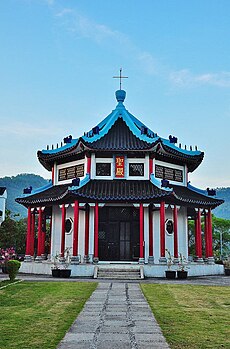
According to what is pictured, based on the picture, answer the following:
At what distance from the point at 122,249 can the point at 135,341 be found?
62.7ft

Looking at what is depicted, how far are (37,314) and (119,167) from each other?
1736 cm

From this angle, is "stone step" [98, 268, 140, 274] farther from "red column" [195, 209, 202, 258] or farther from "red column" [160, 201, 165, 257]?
"red column" [195, 209, 202, 258]

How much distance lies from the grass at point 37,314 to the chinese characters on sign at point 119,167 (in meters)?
12.2

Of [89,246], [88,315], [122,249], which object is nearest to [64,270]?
[89,246]

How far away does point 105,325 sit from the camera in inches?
304

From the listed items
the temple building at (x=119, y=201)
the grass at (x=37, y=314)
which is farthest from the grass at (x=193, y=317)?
the temple building at (x=119, y=201)

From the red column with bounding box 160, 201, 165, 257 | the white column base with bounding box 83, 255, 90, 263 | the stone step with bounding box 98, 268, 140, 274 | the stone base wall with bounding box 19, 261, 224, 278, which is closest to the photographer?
the stone step with bounding box 98, 268, 140, 274

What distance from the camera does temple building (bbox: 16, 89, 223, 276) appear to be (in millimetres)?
23828

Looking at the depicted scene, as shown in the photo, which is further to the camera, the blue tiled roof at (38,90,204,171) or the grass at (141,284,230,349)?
the blue tiled roof at (38,90,204,171)

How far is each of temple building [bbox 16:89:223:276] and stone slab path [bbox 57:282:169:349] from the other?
12.5 meters

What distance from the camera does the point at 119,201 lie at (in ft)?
78.8

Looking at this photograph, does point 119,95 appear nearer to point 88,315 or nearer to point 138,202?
point 138,202

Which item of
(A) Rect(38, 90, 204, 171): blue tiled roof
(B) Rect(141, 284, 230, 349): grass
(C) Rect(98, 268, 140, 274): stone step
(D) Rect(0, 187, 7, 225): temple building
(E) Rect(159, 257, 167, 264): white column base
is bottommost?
Answer: (B) Rect(141, 284, 230, 349): grass

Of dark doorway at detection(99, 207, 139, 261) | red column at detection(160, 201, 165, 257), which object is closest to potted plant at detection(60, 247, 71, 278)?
dark doorway at detection(99, 207, 139, 261)
